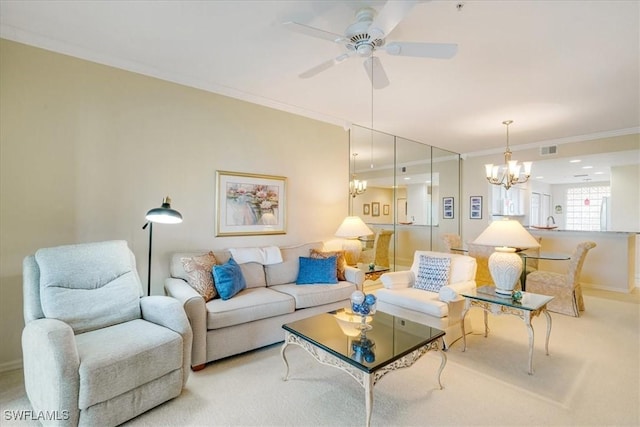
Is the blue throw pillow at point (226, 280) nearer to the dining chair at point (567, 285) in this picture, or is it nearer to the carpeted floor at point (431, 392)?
the carpeted floor at point (431, 392)

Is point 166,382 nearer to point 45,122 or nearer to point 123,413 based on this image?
point 123,413

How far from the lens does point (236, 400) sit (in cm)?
218

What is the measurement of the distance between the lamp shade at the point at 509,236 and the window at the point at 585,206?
9.33 m

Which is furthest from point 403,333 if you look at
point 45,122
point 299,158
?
point 45,122

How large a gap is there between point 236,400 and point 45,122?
2773 mm

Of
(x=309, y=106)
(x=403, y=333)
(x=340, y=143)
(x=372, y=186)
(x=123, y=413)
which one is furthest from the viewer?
(x=372, y=186)

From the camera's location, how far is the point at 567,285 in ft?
13.4

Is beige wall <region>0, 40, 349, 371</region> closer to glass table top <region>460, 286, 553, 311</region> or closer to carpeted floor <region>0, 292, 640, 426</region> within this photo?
carpeted floor <region>0, 292, 640, 426</region>

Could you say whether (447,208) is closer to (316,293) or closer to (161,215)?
(316,293)

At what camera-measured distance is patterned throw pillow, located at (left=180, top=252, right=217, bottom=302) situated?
285 cm

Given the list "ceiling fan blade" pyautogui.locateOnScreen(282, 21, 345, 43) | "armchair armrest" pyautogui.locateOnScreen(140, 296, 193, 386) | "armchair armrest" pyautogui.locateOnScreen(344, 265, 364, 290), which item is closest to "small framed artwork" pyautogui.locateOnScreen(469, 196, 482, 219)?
"armchair armrest" pyautogui.locateOnScreen(344, 265, 364, 290)

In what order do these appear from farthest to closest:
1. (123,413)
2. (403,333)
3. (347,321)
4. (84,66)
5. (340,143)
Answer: (340,143) → (84,66) → (347,321) → (403,333) → (123,413)

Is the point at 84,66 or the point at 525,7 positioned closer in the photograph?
the point at 525,7

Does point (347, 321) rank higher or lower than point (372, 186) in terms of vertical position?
lower
